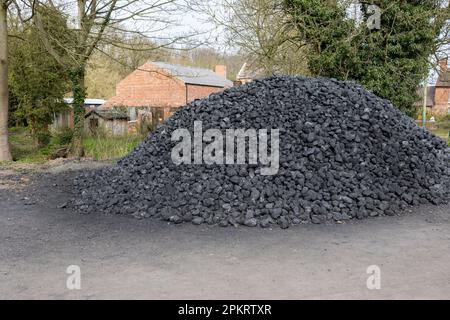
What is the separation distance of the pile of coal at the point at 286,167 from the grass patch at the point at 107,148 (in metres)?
4.44

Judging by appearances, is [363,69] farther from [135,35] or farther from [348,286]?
[348,286]

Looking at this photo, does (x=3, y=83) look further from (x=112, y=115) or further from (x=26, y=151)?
(x=112, y=115)

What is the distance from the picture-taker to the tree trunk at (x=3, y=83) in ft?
36.2

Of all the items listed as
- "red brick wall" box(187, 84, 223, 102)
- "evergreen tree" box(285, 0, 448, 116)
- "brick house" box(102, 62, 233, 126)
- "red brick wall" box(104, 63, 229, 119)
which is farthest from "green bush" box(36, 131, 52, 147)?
"red brick wall" box(187, 84, 223, 102)

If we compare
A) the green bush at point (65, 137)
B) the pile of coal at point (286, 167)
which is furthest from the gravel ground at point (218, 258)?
the green bush at point (65, 137)

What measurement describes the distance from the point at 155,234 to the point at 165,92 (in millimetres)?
22953

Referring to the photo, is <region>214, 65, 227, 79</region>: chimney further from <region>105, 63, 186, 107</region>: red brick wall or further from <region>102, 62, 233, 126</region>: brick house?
<region>105, 63, 186, 107</region>: red brick wall

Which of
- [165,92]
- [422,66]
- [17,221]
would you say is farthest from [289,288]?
[165,92]

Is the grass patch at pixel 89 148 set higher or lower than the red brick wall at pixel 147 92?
lower

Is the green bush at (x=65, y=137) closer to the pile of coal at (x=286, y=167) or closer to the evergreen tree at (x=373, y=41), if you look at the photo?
the pile of coal at (x=286, y=167)

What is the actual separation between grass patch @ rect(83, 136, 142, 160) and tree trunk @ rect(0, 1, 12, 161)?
2.04 m

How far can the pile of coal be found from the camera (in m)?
5.52

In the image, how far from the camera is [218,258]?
13.5ft

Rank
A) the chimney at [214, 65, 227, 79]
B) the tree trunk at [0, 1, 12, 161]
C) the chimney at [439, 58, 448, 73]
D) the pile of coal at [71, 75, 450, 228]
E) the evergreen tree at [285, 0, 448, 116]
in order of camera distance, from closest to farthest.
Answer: the pile of coal at [71, 75, 450, 228], the tree trunk at [0, 1, 12, 161], the evergreen tree at [285, 0, 448, 116], the chimney at [439, 58, 448, 73], the chimney at [214, 65, 227, 79]
